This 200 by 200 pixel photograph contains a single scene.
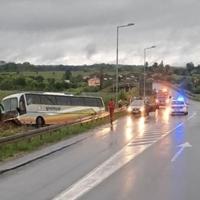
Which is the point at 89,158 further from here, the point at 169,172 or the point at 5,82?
the point at 5,82

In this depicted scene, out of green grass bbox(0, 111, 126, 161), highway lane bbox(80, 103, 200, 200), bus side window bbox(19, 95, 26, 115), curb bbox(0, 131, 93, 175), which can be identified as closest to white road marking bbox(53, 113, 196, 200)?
highway lane bbox(80, 103, 200, 200)

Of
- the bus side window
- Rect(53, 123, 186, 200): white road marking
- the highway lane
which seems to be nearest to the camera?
the highway lane

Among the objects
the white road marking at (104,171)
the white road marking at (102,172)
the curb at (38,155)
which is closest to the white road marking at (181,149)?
the white road marking at (104,171)

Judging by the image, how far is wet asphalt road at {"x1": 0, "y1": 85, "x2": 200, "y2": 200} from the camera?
1274cm

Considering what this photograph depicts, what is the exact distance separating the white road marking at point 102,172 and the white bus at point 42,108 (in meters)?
21.4

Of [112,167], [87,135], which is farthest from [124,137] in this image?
[112,167]

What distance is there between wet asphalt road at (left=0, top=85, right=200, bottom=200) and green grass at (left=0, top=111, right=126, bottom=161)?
128 cm

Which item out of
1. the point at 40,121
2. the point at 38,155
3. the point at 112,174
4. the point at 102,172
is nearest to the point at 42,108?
the point at 40,121

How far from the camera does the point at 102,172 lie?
53.6 ft

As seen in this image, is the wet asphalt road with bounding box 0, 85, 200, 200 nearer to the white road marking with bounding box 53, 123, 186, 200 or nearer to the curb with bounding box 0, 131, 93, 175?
the white road marking with bounding box 53, 123, 186, 200

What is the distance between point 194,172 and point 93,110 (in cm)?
3841

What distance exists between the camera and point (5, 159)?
765 inches

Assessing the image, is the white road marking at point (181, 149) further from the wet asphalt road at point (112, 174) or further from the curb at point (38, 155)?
the curb at point (38, 155)

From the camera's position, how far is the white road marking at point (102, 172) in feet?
42.2
